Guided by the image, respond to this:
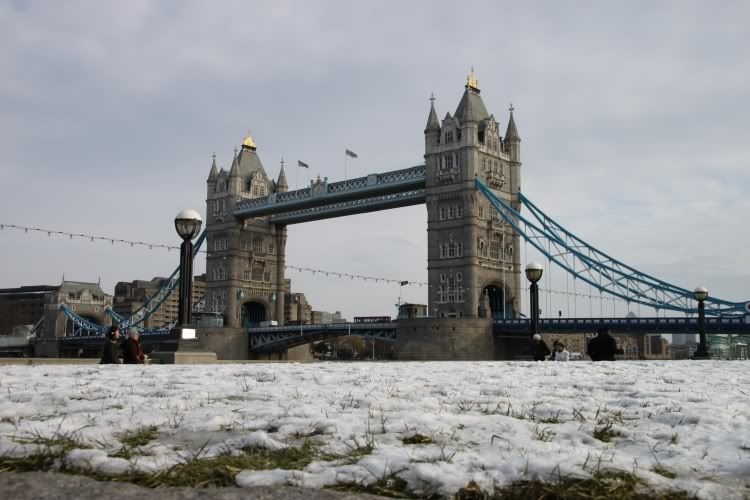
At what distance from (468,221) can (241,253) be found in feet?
98.6

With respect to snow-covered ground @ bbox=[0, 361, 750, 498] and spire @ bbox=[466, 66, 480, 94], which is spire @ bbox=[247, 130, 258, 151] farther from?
snow-covered ground @ bbox=[0, 361, 750, 498]

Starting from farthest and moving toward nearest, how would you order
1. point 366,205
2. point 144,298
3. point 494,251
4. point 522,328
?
1. point 144,298
2. point 366,205
3. point 494,251
4. point 522,328

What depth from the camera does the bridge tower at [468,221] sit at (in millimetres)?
58312

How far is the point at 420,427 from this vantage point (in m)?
4.89

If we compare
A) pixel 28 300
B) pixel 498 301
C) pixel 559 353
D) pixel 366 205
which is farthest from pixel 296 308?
pixel 559 353

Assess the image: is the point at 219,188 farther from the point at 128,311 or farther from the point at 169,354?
the point at 128,311

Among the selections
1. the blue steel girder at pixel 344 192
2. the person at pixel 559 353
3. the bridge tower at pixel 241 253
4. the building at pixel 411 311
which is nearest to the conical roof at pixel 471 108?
the blue steel girder at pixel 344 192

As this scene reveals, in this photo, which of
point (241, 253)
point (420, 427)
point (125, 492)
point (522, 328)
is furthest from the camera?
point (241, 253)

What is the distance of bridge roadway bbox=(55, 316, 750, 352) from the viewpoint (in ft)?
163

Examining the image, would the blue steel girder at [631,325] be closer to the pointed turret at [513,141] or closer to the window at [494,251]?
the window at [494,251]

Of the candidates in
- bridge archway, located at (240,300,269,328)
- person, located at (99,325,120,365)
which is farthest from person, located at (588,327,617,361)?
bridge archway, located at (240,300,269,328)

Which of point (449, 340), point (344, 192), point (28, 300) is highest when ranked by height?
point (344, 192)

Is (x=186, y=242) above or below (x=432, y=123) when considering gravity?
below

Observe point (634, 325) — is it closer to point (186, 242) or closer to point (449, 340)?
point (449, 340)
